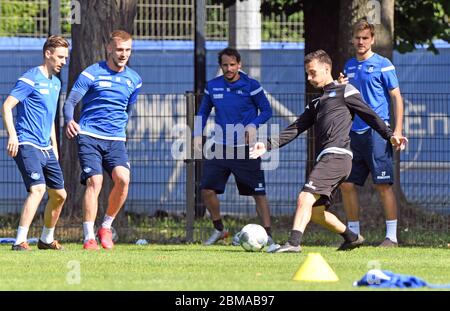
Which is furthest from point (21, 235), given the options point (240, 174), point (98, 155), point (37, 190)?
point (240, 174)

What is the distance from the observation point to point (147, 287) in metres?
8.82

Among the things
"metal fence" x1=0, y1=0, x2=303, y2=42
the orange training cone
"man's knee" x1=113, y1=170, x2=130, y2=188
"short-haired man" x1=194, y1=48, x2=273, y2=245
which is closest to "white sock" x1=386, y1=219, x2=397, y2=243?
"short-haired man" x1=194, y1=48, x2=273, y2=245

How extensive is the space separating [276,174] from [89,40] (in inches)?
133

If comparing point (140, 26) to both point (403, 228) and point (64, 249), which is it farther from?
point (64, 249)

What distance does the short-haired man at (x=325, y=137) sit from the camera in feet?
38.4

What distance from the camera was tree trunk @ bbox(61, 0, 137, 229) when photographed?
51.3 ft

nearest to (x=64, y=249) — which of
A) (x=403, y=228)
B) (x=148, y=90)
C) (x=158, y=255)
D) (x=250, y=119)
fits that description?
(x=158, y=255)

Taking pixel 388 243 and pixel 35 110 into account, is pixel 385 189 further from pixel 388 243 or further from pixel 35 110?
pixel 35 110

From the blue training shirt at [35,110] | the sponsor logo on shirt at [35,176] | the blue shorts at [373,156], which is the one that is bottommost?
the sponsor logo on shirt at [35,176]

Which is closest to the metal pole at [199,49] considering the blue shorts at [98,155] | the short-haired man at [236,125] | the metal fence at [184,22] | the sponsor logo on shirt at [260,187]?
the metal fence at [184,22]

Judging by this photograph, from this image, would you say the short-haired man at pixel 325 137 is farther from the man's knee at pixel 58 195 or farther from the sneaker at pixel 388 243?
the man's knee at pixel 58 195

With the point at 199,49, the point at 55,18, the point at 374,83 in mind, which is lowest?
the point at 374,83

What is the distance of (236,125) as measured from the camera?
1413 cm

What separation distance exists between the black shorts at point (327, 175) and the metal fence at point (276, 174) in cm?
409
